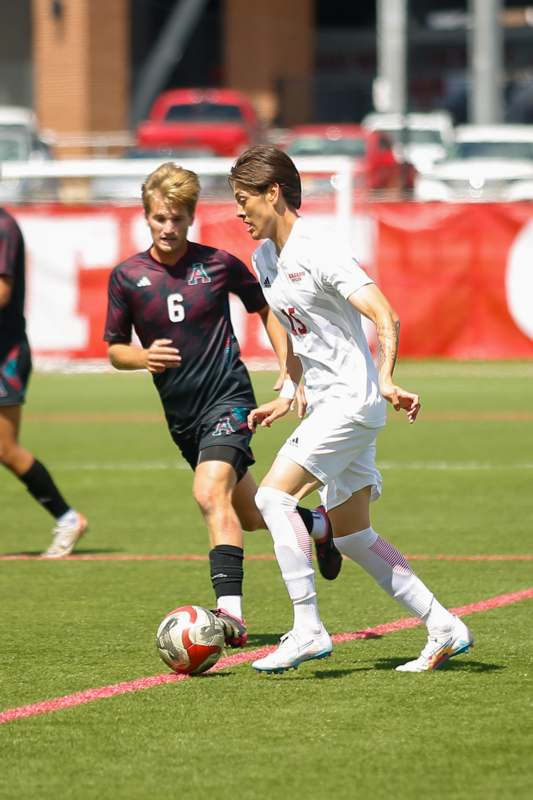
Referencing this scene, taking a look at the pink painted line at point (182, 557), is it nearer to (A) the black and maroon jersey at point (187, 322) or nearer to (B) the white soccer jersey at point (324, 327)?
(A) the black and maroon jersey at point (187, 322)

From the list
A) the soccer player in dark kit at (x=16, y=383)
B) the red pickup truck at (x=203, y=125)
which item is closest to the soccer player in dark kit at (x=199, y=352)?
the soccer player in dark kit at (x=16, y=383)

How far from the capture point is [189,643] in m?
6.41

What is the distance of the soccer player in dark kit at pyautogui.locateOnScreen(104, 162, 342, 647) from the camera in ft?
22.7

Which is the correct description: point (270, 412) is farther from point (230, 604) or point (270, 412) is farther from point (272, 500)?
point (230, 604)

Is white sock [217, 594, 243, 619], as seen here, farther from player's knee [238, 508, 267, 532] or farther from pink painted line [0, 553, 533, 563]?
pink painted line [0, 553, 533, 563]

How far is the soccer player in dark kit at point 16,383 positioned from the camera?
915 centimetres

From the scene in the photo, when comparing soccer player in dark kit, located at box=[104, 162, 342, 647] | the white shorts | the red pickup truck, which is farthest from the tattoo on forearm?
the red pickup truck

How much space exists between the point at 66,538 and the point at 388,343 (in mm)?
4209

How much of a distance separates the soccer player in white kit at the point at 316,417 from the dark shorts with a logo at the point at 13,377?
3.26m

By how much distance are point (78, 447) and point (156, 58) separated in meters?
29.4

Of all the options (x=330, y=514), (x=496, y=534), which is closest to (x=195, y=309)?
(x=330, y=514)

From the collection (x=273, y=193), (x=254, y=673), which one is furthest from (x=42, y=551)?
(x=273, y=193)

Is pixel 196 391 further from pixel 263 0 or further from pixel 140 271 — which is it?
pixel 263 0

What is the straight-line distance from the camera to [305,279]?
627cm
